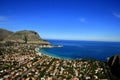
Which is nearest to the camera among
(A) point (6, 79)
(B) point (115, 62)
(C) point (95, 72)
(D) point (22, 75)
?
(A) point (6, 79)

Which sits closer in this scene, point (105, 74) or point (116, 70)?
point (105, 74)

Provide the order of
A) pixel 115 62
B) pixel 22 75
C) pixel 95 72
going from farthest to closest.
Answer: pixel 115 62 → pixel 95 72 → pixel 22 75

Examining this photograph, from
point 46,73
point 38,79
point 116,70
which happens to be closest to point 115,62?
point 116,70

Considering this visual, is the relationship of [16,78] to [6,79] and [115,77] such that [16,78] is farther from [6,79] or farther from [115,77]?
[115,77]

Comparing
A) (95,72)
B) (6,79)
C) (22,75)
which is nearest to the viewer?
(6,79)

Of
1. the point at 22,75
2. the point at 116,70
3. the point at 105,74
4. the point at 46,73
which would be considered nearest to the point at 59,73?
the point at 46,73

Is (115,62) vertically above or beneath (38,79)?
above

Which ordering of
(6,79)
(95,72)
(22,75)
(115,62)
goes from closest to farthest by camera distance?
1. (6,79)
2. (22,75)
3. (95,72)
4. (115,62)

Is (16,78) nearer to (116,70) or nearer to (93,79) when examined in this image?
(93,79)

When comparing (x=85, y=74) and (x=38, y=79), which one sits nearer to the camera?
(x=38, y=79)
